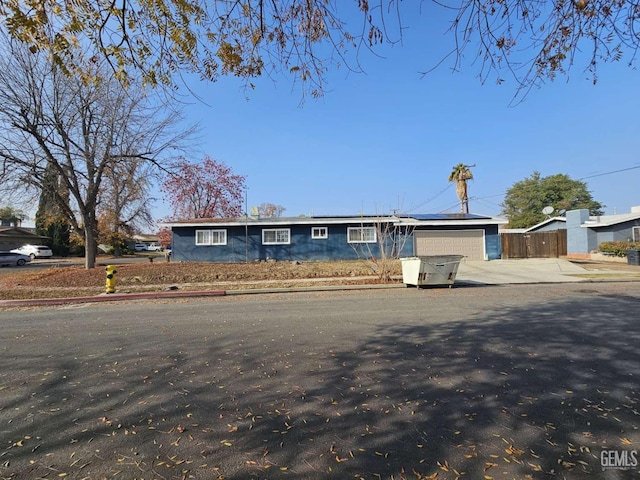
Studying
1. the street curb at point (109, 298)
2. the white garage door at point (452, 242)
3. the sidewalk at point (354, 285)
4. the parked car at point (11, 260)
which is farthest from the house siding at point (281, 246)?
the parked car at point (11, 260)

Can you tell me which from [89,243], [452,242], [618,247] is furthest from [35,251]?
[618,247]

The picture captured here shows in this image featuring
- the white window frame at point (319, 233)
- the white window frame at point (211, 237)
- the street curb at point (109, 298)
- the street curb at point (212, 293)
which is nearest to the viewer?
the street curb at point (109, 298)

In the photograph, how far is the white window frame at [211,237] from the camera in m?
25.5

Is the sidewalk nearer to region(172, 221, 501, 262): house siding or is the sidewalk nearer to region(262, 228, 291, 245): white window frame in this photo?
region(172, 221, 501, 262): house siding

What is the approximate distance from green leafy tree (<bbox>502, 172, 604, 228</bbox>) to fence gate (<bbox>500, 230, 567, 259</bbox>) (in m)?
32.7

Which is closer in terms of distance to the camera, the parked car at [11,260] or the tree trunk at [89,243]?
the tree trunk at [89,243]

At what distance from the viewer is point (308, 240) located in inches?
1006

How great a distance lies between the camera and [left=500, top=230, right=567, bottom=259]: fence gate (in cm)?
2659

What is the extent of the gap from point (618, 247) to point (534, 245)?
4896mm

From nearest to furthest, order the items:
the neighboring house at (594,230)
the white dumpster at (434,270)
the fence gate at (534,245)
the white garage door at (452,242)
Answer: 1. the white dumpster at (434,270)
2. the white garage door at (452,242)
3. the neighboring house at (594,230)
4. the fence gate at (534,245)

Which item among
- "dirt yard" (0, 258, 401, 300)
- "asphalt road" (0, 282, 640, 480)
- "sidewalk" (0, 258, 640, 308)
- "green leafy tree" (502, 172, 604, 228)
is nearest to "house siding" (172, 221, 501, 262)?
"dirt yard" (0, 258, 401, 300)

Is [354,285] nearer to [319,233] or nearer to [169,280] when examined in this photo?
[169,280]

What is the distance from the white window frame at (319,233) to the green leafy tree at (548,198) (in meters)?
45.2

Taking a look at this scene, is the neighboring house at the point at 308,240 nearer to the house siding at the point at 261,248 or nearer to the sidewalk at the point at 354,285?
the house siding at the point at 261,248
